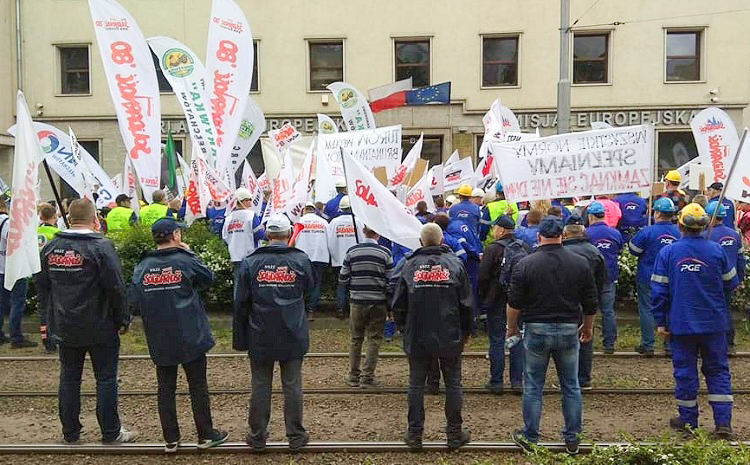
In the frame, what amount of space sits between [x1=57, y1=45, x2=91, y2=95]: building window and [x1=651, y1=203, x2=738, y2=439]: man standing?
26.1 m

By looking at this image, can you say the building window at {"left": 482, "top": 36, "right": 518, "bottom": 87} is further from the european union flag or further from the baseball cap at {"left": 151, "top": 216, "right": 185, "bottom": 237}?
the baseball cap at {"left": 151, "top": 216, "right": 185, "bottom": 237}

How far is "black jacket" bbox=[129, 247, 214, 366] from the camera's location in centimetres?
632

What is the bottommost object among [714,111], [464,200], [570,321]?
[570,321]

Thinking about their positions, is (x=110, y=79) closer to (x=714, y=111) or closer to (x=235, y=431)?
(x=235, y=431)

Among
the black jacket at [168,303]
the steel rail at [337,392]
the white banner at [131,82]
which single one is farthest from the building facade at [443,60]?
the black jacket at [168,303]

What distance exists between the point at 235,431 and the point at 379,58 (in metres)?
22.1

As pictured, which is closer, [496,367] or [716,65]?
[496,367]

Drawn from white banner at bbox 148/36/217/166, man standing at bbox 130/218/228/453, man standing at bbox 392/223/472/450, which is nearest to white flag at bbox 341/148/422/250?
man standing at bbox 392/223/472/450

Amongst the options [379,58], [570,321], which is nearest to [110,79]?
[570,321]

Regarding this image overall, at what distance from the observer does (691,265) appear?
6758 millimetres

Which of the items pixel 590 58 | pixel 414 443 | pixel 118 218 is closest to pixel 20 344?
pixel 118 218

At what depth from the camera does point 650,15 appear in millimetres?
26969

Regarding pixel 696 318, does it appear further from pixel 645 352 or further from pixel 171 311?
pixel 171 311

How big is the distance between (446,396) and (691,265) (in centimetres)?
254
